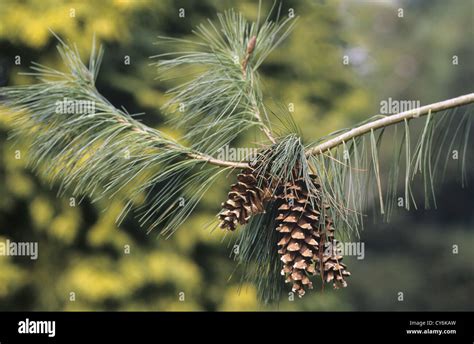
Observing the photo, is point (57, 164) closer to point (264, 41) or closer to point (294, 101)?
point (264, 41)

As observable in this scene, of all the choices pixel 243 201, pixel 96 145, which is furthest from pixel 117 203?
pixel 243 201

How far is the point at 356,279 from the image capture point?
13.9 ft

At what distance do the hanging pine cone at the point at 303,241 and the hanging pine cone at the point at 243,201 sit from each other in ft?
0.11

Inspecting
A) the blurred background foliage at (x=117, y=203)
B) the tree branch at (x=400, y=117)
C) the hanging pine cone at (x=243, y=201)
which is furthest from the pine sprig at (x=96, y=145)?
the blurred background foliage at (x=117, y=203)

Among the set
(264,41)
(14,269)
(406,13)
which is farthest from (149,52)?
(406,13)

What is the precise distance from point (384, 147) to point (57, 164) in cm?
397

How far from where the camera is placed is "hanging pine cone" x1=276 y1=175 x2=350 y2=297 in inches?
32.9

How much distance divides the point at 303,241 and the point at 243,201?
0.09 metres

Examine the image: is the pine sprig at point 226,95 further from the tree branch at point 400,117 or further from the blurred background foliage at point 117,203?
the blurred background foliage at point 117,203

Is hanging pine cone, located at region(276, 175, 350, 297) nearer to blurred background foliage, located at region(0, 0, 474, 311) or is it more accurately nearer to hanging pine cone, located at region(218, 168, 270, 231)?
hanging pine cone, located at region(218, 168, 270, 231)

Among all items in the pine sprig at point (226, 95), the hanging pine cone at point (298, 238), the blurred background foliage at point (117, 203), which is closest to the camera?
the hanging pine cone at point (298, 238)

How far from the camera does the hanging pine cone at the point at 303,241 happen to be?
2.75 ft

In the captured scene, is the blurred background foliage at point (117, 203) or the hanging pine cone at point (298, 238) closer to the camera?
the hanging pine cone at point (298, 238)

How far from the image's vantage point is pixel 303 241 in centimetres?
84
